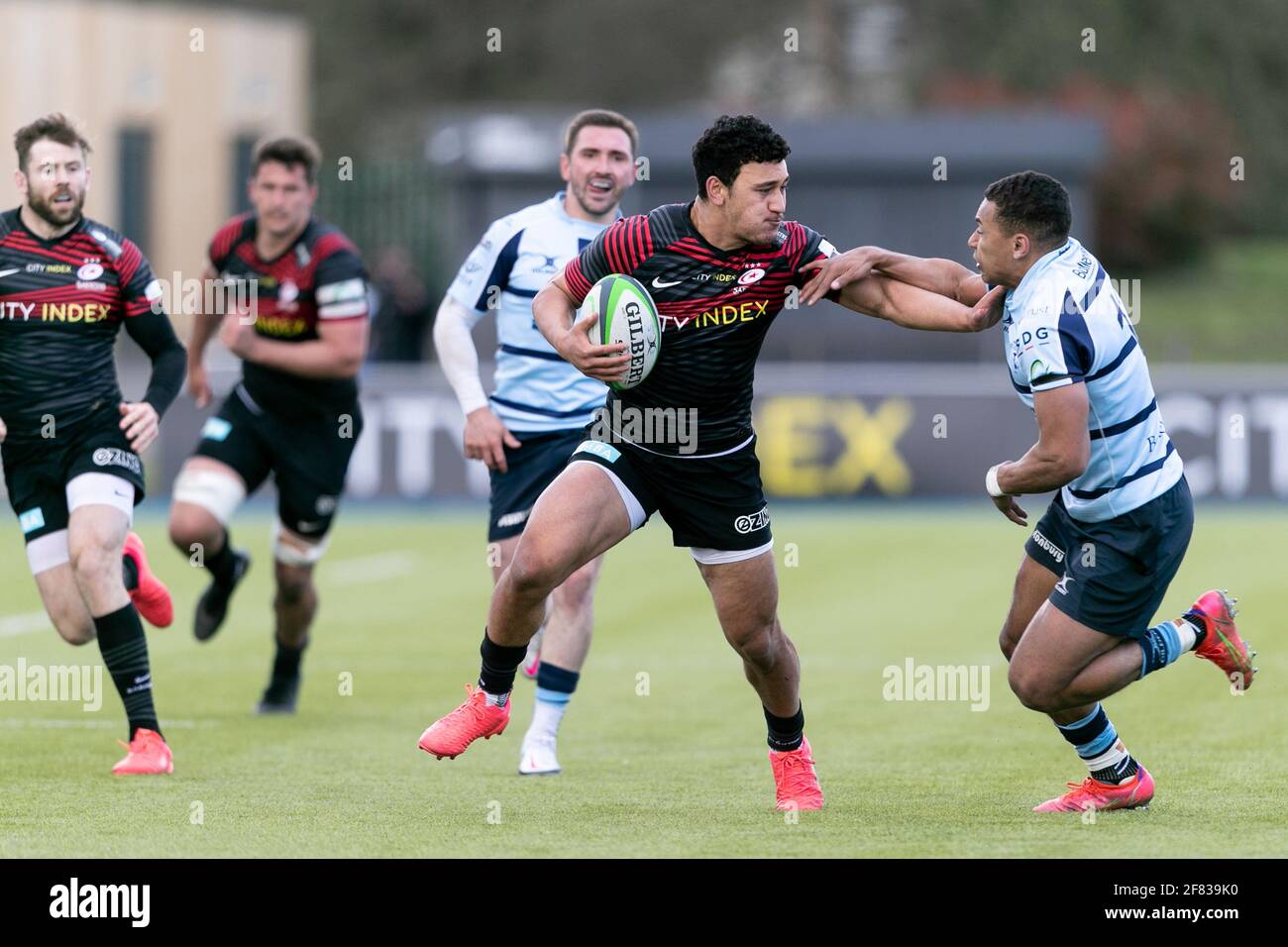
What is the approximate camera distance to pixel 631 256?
737cm

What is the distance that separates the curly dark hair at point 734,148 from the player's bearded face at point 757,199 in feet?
0.09

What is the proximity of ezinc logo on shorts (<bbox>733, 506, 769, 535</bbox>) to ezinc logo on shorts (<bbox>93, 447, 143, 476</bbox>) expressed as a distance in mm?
2738

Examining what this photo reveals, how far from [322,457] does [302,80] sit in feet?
105

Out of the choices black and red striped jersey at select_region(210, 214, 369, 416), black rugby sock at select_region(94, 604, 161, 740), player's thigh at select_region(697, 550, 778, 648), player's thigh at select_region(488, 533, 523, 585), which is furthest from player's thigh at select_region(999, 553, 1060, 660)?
black and red striped jersey at select_region(210, 214, 369, 416)

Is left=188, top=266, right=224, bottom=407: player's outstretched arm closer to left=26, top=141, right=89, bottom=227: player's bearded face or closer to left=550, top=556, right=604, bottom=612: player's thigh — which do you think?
left=26, top=141, right=89, bottom=227: player's bearded face

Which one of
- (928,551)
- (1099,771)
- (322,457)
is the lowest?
(928,551)

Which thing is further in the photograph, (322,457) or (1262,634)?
(1262,634)

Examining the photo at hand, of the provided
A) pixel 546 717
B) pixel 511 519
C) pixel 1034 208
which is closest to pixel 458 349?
pixel 511 519

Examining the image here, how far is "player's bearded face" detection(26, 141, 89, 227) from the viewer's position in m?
8.27

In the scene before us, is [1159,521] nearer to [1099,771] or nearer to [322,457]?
[1099,771]
